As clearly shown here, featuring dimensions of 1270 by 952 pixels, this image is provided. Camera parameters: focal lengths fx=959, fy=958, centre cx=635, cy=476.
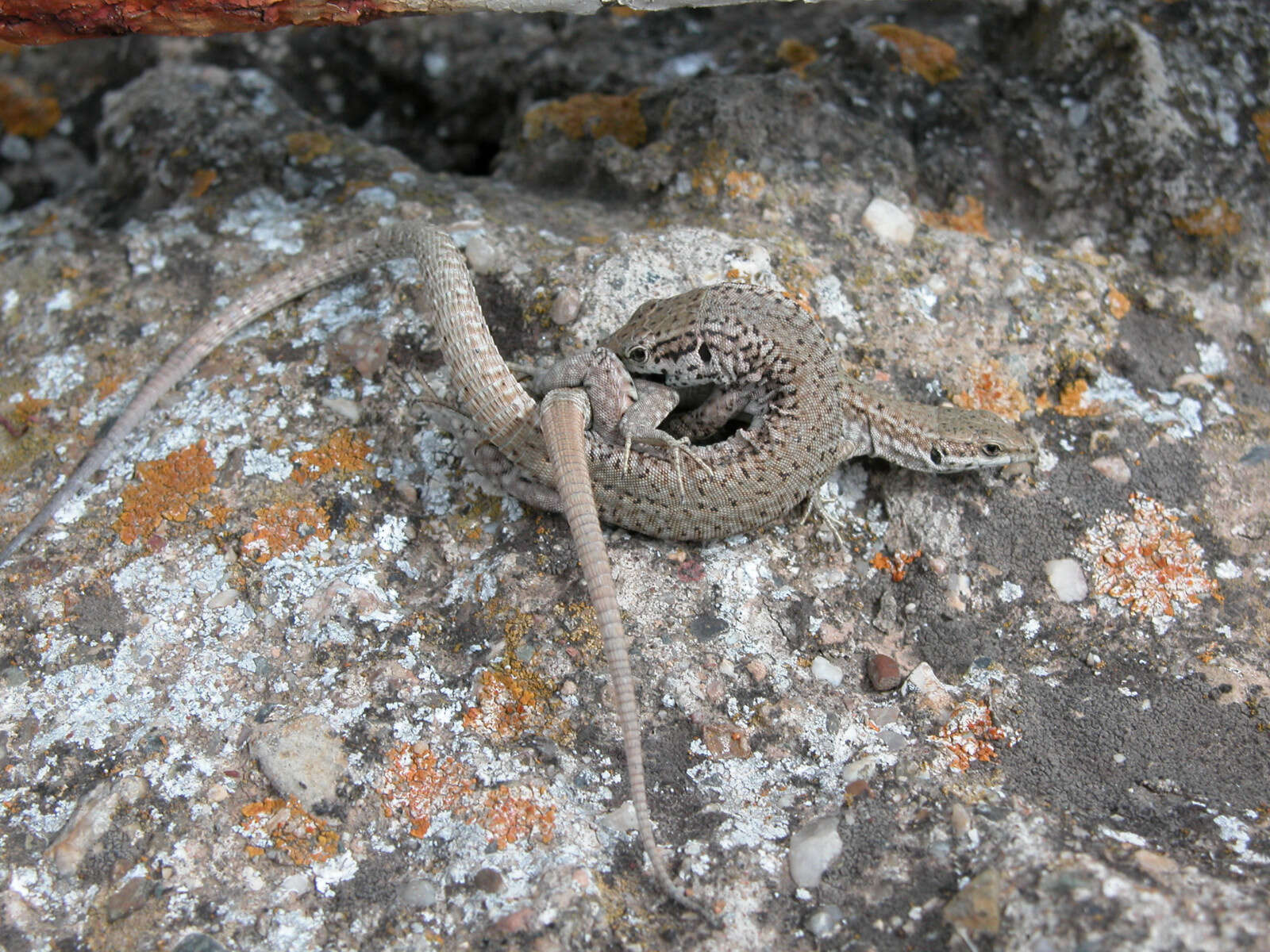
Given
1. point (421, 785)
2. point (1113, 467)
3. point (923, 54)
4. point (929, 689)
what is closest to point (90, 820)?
point (421, 785)

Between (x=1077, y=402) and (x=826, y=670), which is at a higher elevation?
(x=1077, y=402)

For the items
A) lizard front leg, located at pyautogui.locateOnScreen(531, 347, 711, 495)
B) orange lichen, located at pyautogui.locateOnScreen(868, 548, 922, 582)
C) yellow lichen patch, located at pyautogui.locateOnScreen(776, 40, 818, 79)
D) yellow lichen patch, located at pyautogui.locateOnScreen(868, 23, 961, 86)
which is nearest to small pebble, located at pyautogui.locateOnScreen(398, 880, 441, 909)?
lizard front leg, located at pyautogui.locateOnScreen(531, 347, 711, 495)

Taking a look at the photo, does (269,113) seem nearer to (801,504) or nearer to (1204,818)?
(801,504)

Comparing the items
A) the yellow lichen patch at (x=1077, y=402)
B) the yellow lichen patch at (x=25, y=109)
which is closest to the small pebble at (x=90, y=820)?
the yellow lichen patch at (x=1077, y=402)

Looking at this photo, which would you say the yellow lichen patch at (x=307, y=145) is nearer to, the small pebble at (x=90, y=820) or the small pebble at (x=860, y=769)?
the small pebble at (x=90, y=820)

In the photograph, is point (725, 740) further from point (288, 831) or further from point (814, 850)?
point (288, 831)

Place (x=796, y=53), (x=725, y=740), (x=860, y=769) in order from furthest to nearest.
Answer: (x=796, y=53)
(x=725, y=740)
(x=860, y=769)
